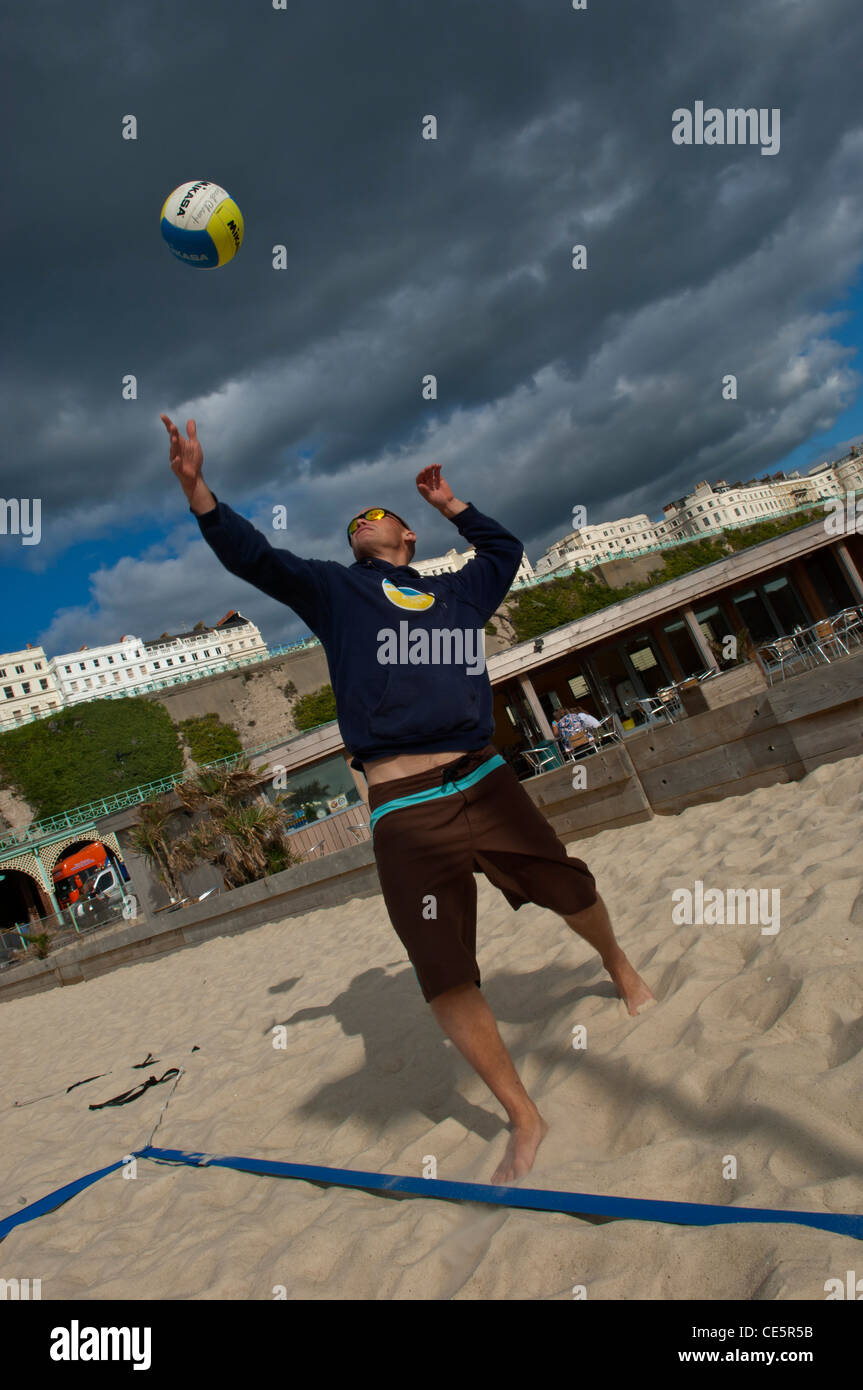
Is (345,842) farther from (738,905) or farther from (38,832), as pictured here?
(38,832)

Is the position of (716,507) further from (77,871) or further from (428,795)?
(428,795)

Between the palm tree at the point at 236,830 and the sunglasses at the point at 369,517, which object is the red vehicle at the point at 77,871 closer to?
the palm tree at the point at 236,830

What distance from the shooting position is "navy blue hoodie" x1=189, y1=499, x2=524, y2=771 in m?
2.31

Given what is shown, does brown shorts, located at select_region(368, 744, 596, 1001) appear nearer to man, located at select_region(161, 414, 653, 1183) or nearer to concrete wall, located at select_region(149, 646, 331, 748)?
man, located at select_region(161, 414, 653, 1183)

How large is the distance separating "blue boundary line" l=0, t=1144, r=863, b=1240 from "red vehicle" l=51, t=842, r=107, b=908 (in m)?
32.5

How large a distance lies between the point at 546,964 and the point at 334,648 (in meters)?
2.11

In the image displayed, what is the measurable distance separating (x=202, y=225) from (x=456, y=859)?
3.60 meters

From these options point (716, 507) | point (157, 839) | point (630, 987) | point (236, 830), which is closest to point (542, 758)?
point (236, 830)

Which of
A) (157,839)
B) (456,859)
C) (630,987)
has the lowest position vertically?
(630,987)

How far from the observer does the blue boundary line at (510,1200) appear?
1.46 m

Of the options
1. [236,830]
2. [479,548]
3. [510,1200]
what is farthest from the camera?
[236,830]

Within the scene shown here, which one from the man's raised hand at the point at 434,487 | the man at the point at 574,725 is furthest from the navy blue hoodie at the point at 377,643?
the man at the point at 574,725

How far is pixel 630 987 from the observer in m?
2.71

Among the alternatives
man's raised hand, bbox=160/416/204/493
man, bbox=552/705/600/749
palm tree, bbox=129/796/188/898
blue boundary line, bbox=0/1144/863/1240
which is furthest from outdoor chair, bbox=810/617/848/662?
palm tree, bbox=129/796/188/898
